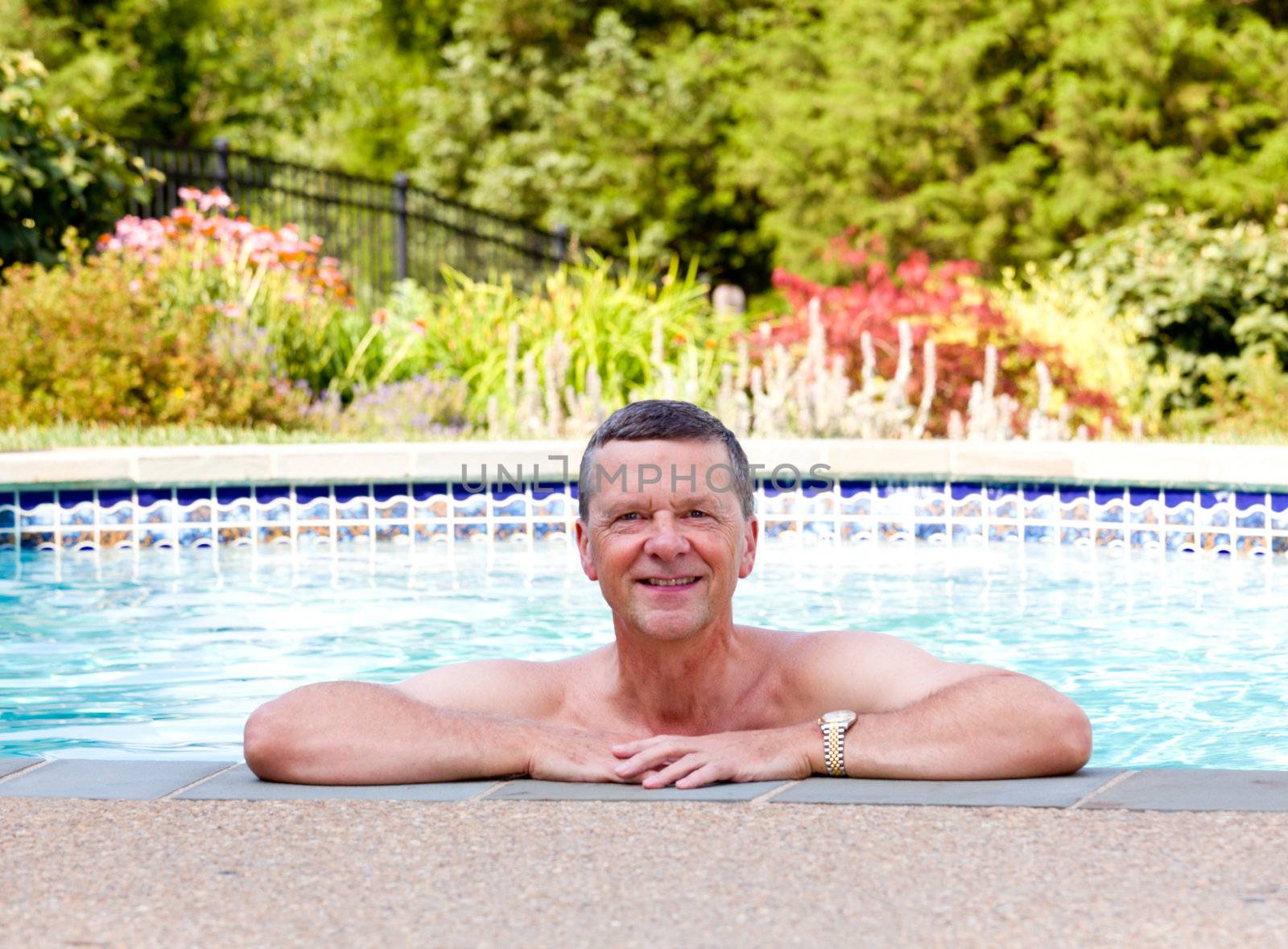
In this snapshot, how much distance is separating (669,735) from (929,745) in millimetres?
551

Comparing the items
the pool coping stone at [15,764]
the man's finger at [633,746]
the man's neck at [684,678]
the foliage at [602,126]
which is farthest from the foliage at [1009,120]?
the pool coping stone at [15,764]

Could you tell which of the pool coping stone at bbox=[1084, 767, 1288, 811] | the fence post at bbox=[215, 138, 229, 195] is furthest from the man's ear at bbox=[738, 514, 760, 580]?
the fence post at bbox=[215, 138, 229, 195]

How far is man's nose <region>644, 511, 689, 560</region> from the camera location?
3209 mm

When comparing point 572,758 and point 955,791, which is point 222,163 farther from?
point 955,791

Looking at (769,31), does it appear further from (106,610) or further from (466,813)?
(466,813)

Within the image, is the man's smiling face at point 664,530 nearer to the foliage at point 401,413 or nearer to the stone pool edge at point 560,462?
the stone pool edge at point 560,462

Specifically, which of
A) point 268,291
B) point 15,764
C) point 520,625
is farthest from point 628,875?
point 268,291

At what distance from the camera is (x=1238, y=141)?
722 inches

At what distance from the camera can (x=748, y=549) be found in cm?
346

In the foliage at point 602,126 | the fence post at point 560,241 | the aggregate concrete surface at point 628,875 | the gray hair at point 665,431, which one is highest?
the foliage at point 602,126

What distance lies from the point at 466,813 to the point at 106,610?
437 cm

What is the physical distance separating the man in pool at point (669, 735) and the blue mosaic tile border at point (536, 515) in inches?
195

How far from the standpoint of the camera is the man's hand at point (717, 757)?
3158 mm

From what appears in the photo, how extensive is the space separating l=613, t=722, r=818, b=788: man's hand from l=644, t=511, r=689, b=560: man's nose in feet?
1.14
